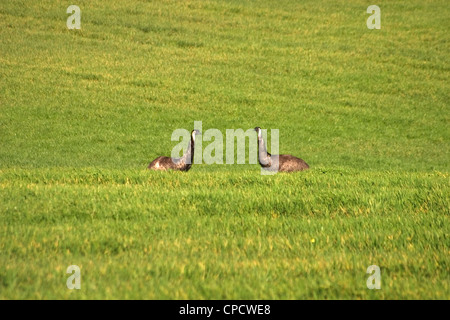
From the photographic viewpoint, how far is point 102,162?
19094mm

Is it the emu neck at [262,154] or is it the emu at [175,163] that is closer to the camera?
the emu neck at [262,154]

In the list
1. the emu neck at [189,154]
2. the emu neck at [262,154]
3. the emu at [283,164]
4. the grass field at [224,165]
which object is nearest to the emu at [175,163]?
the emu neck at [189,154]

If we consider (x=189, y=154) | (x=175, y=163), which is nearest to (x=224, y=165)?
(x=175, y=163)

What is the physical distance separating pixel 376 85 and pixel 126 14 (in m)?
18.2

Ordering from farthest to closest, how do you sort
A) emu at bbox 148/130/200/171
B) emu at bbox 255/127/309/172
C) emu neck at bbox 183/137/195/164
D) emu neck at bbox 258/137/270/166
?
emu at bbox 255/127/309/172 → emu at bbox 148/130/200/171 → emu neck at bbox 183/137/195/164 → emu neck at bbox 258/137/270/166

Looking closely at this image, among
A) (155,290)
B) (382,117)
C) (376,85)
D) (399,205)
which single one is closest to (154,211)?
(155,290)

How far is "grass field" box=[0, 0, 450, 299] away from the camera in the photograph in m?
6.37

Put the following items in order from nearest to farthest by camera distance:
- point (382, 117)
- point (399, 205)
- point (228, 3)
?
1. point (399, 205)
2. point (382, 117)
3. point (228, 3)

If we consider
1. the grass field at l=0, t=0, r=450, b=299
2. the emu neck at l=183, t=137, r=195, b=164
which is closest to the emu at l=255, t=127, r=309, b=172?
the grass field at l=0, t=0, r=450, b=299

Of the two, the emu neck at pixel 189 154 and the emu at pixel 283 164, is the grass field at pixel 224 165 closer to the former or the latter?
the emu at pixel 283 164

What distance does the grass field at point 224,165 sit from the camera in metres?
6.37

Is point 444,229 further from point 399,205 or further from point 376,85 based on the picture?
point 376,85

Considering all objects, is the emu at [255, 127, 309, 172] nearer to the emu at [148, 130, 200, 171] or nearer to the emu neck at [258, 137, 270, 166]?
the emu neck at [258, 137, 270, 166]

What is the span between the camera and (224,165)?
19.1 m
